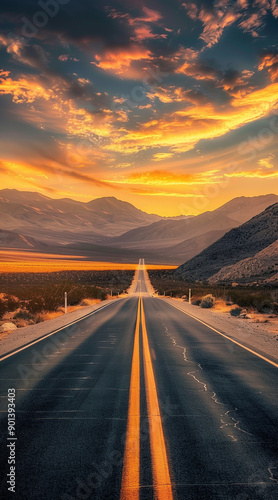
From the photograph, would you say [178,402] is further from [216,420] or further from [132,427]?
[132,427]

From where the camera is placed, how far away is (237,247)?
101m

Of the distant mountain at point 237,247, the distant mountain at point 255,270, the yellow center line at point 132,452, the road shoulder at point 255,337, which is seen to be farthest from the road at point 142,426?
the distant mountain at point 237,247

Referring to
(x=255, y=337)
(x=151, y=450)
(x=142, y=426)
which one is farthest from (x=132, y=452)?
(x=255, y=337)

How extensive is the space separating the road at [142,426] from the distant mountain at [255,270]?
201 feet

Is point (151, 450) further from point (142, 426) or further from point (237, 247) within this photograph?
point (237, 247)

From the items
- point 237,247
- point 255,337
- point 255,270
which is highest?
point 237,247

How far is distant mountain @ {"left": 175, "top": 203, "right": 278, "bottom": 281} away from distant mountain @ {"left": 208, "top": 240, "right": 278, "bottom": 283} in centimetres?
1008

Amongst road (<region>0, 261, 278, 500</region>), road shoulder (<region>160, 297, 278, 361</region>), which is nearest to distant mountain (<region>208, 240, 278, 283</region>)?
road shoulder (<region>160, 297, 278, 361</region>)

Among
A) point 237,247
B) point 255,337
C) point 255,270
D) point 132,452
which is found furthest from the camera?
point 237,247

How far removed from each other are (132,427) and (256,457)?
5.41 ft

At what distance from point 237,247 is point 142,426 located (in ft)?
329

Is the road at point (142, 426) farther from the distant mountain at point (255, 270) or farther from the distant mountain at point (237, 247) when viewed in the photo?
the distant mountain at point (237, 247)

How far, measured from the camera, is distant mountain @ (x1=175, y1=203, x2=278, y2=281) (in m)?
94.6

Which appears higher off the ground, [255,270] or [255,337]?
[255,270]
